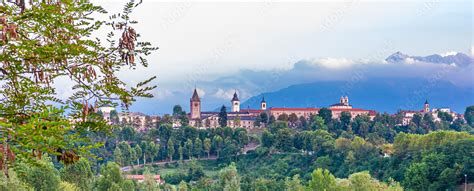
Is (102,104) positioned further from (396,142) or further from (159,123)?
(159,123)

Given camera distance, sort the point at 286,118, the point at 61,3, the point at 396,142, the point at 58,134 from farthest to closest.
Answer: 1. the point at 286,118
2. the point at 396,142
3. the point at 61,3
4. the point at 58,134

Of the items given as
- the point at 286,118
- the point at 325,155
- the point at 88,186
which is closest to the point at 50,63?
the point at 88,186

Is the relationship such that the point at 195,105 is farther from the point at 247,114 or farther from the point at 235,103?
the point at 235,103

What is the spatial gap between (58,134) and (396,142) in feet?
198

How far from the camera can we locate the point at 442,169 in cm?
5072

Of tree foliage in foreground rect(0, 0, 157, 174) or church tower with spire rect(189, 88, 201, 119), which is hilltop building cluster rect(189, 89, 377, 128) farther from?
tree foliage in foreground rect(0, 0, 157, 174)

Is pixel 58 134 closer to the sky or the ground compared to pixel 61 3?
closer to the ground

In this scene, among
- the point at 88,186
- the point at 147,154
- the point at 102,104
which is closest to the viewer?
the point at 102,104

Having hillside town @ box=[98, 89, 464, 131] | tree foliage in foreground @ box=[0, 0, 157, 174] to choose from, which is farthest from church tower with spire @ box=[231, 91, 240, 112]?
tree foliage in foreground @ box=[0, 0, 157, 174]

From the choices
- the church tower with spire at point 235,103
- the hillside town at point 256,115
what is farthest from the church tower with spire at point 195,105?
the church tower with spire at point 235,103

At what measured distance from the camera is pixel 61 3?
24.1ft

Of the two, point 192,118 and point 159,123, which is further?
point 192,118

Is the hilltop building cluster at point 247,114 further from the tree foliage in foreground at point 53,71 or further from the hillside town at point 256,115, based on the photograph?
the tree foliage in foreground at point 53,71

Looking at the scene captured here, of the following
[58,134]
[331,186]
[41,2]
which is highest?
[41,2]
